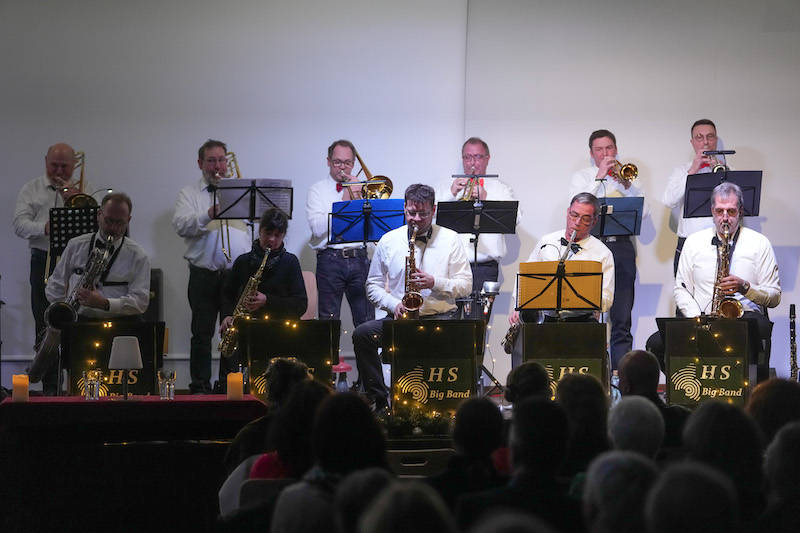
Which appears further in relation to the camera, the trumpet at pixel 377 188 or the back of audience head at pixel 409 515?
the trumpet at pixel 377 188

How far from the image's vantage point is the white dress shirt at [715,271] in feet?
24.1

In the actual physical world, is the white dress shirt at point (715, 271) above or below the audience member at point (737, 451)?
above

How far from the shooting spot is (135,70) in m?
9.38

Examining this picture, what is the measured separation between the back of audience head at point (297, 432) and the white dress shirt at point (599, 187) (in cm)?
589

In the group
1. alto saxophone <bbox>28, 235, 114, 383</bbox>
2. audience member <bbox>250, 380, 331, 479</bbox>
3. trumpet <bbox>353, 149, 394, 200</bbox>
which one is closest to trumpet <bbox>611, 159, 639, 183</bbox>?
trumpet <bbox>353, 149, 394, 200</bbox>

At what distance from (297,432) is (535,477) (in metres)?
0.89

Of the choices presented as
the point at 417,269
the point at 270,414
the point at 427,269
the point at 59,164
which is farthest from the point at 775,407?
the point at 59,164

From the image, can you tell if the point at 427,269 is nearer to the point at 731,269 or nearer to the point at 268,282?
the point at 268,282

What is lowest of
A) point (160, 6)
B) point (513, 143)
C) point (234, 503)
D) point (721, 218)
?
point (234, 503)

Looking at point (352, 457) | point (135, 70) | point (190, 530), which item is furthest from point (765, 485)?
point (135, 70)

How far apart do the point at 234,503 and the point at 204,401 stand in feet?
5.37

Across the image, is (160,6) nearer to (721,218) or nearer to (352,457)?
(721,218)

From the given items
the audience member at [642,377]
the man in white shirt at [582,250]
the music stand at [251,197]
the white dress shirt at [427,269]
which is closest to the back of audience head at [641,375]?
the audience member at [642,377]

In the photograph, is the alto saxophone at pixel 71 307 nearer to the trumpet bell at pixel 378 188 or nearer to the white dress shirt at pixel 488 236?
the trumpet bell at pixel 378 188
